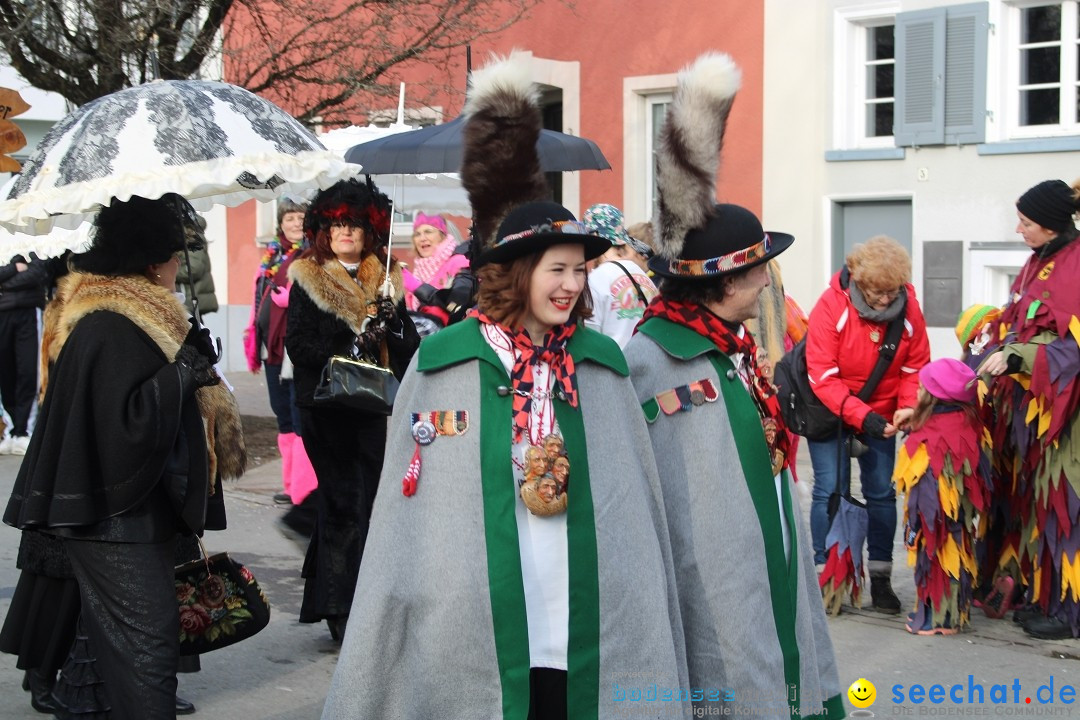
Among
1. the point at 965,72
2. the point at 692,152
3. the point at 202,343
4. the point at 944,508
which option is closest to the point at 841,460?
the point at 944,508

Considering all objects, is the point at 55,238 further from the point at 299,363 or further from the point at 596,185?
the point at 596,185

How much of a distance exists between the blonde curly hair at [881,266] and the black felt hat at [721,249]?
245 centimetres

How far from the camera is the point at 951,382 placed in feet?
19.7

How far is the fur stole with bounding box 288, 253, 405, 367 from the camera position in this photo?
590 centimetres

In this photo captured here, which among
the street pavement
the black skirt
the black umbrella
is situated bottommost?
the street pavement

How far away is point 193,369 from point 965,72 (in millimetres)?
9625

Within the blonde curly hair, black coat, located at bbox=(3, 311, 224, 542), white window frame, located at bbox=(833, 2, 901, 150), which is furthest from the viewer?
white window frame, located at bbox=(833, 2, 901, 150)

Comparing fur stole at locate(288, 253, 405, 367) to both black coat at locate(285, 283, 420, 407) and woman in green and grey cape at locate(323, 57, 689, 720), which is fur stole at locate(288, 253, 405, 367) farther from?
woman in green and grey cape at locate(323, 57, 689, 720)

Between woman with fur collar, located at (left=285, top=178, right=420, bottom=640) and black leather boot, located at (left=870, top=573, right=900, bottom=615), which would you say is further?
black leather boot, located at (left=870, top=573, right=900, bottom=615)

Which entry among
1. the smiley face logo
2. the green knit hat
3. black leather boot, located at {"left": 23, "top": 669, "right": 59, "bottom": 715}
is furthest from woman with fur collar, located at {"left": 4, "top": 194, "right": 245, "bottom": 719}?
→ the green knit hat

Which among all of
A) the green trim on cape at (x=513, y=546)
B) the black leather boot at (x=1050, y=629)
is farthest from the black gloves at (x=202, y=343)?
the black leather boot at (x=1050, y=629)

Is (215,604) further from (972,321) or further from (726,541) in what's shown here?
(972,321)

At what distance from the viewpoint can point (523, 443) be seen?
3.45 meters

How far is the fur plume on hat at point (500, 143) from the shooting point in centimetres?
387
